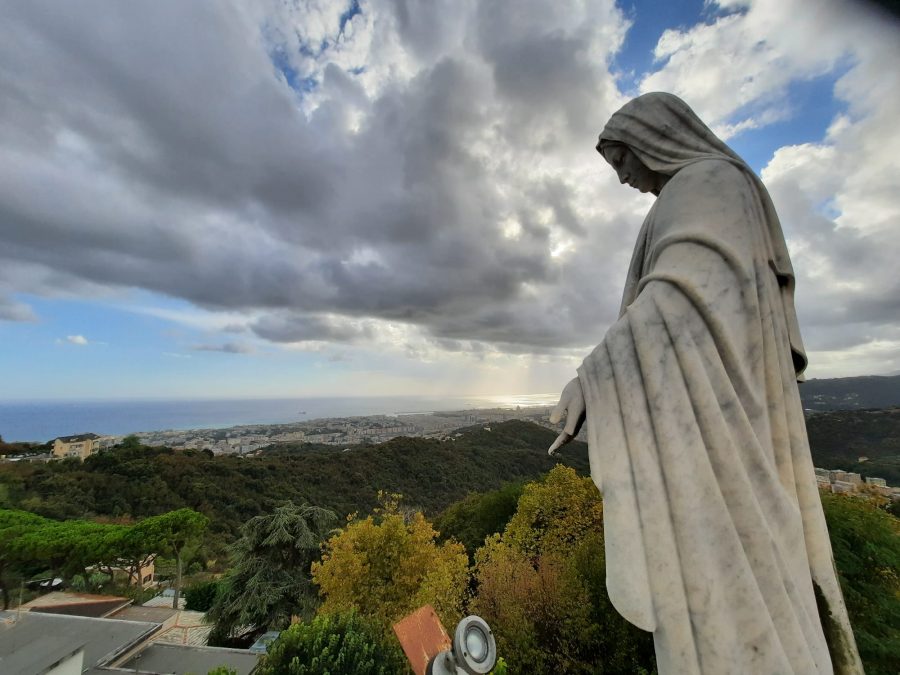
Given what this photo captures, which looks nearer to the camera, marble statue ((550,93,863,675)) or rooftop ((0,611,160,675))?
marble statue ((550,93,863,675))

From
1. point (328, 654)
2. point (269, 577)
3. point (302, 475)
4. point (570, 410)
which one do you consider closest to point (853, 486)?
point (328, 654)

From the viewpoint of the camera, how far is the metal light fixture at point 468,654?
268 centimetres

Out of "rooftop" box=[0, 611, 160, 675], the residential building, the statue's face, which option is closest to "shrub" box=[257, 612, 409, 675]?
"rooftop" box=[0, 611, 160, 675]

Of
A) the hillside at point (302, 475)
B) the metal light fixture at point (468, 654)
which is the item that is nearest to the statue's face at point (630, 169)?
the metal light fixture at point (468, 654)

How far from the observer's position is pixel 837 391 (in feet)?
266

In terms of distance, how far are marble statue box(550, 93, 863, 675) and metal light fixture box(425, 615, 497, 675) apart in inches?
64.9

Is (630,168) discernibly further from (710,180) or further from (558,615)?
(558,615)

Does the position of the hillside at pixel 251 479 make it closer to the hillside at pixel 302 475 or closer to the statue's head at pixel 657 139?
the hillside at pixel 302 475

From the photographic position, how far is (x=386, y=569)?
14008 mm

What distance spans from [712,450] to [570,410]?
54cm

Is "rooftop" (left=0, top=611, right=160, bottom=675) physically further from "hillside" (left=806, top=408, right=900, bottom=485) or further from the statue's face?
"hillside" (left=806, top=408, right=900, bottom=485)

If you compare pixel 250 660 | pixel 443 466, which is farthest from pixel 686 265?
pixel 443 466

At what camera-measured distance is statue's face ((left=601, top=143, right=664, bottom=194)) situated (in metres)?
2.36

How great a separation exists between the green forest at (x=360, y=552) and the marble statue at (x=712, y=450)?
7155 mm
